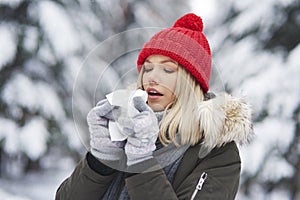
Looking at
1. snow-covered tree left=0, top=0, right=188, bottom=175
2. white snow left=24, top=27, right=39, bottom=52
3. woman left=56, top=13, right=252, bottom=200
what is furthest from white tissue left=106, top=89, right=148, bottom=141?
white snow left=24, top=27, right=39, bottom=52

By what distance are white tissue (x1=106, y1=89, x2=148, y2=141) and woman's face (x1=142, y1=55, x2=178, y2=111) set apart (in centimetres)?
12

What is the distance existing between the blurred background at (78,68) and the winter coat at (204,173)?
10.4ft

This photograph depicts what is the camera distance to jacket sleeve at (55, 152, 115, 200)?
5.22 feet

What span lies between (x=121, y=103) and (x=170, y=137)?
0.21m

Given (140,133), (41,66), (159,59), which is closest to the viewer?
(140,133)

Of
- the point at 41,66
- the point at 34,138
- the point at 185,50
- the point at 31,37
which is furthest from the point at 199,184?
the point at 41,66

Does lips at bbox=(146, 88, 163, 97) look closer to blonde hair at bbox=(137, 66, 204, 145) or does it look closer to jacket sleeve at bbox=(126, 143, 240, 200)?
blonde hair at bbox=(137, 66, 204, 145)

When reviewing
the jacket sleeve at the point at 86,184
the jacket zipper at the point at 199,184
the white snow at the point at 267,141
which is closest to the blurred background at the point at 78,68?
the white snow at the point at 267,141

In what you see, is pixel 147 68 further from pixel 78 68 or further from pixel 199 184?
pixel 78 68

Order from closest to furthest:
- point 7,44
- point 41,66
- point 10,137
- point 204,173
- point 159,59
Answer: point 204,173 < point 159,59 < point 7,44 < point 10,137 < point 41,66

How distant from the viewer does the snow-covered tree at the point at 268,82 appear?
196 inches

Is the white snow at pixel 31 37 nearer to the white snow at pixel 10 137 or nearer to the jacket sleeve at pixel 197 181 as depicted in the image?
the white snow at pixel 10 137

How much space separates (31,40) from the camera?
16.7 ft

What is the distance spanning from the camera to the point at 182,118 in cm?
159
